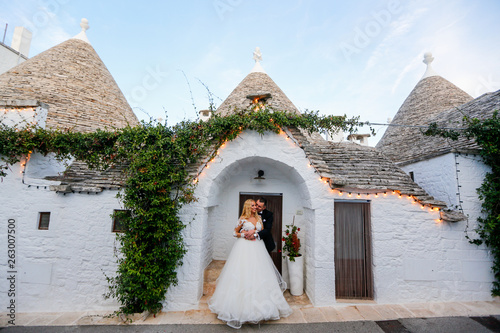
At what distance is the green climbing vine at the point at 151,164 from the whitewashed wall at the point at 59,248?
39cm

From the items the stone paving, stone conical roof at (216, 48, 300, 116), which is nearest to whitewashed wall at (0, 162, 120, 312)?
the stone paving

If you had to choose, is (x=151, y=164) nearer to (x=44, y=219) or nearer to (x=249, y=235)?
(x=249, y=235)

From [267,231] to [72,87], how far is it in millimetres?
9430

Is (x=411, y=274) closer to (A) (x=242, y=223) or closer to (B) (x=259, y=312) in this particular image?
(B) (x=259, y=312)

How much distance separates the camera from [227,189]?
6484mm

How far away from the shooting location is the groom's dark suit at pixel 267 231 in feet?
14.8

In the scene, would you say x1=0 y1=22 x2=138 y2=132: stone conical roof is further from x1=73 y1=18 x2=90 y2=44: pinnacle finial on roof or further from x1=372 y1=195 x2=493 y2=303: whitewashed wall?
x1=372 y1=195 x2=493 y2=303: whitewashed wall

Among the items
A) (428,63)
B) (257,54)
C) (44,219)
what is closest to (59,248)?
(44,219)

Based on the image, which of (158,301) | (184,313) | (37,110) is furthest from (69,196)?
(184,313)

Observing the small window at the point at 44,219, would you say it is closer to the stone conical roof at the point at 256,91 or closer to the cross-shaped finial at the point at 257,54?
the stone conical roof at the point at 256,91

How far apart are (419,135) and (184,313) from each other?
9717 mm

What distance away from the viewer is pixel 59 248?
15.6ft

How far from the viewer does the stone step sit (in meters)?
5.19

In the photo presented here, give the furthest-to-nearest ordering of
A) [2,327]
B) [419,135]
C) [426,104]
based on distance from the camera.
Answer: [426,104], [419,135], [2,327]
